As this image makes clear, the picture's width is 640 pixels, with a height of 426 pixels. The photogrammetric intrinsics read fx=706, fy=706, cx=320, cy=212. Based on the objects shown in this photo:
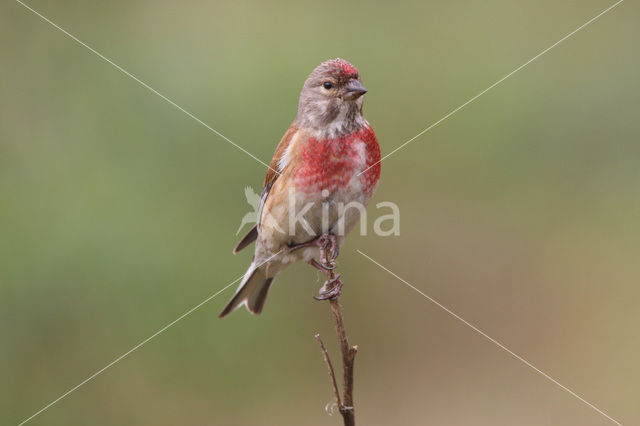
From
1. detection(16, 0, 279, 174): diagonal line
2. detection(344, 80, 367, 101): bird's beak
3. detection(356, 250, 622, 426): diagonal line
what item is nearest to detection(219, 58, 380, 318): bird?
detection(344, 80, 367, 101): bird's beak

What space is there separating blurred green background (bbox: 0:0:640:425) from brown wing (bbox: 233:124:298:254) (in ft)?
2.46

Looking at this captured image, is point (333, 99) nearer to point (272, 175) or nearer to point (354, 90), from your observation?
point (354, 90)

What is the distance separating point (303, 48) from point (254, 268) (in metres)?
2.33

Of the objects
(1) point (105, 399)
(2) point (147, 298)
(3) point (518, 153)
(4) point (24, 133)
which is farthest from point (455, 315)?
(4) point (24, 133)

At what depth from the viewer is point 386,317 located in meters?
5.91

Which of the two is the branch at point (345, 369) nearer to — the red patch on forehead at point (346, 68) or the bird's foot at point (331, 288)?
the bird's foot at point (331, 288)

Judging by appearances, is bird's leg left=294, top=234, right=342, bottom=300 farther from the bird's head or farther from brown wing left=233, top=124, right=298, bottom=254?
the bird's head

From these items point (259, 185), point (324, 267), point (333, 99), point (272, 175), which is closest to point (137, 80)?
point (259, 185)

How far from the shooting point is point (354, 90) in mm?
3840

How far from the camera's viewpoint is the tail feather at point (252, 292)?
4.73 metres

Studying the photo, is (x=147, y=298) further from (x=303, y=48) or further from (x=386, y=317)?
(x=303, y=48)

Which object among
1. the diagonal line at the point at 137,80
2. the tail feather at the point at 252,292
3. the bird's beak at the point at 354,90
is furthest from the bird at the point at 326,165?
the diagonal line at the point at 137,80

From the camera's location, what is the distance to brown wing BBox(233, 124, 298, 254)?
13.8 ft

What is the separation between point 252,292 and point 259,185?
0.90 metres
